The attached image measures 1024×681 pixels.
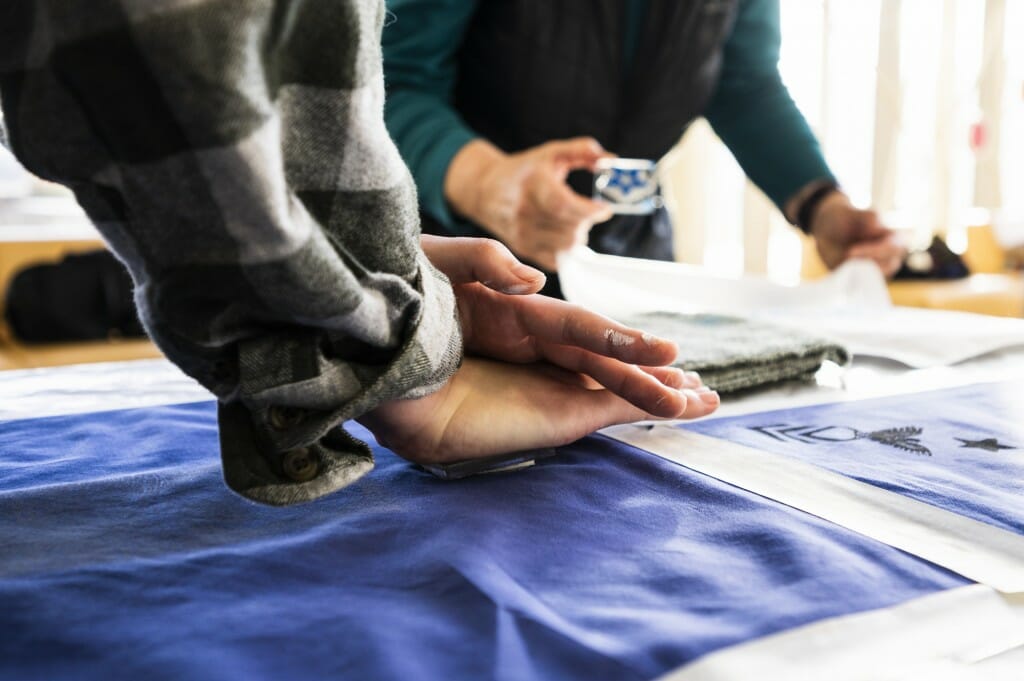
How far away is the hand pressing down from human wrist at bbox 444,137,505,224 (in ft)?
1.54

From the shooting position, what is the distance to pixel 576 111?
1223mm

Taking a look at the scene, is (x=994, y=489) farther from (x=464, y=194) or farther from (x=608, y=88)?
(x=608, y=88)

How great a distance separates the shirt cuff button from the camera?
40 centimetres

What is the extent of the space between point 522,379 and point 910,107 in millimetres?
2752

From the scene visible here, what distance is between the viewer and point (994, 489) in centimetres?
43

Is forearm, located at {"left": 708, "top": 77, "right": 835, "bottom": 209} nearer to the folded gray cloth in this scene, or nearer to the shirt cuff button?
the folded gray cloth

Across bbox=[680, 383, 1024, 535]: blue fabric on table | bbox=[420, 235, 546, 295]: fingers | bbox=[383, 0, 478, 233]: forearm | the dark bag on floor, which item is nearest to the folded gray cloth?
bbox=[680, 383, 1024, 535]: blue fabric on table

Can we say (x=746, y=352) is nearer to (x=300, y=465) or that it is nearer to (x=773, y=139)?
(x=300, y=465)

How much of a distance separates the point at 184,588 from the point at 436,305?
181 mm

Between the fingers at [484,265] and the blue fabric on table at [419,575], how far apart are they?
10 centimetres

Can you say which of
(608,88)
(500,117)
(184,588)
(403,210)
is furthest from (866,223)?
(184,588)

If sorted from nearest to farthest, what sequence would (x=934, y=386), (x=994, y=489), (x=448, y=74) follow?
(x=994, y=489), (x=934, y=386), (x=448, y=74)

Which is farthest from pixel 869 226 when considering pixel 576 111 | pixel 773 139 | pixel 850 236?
pixel 576 111

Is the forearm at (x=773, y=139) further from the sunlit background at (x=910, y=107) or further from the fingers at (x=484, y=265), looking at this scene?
the sunlit background at (x=910, y=107)
